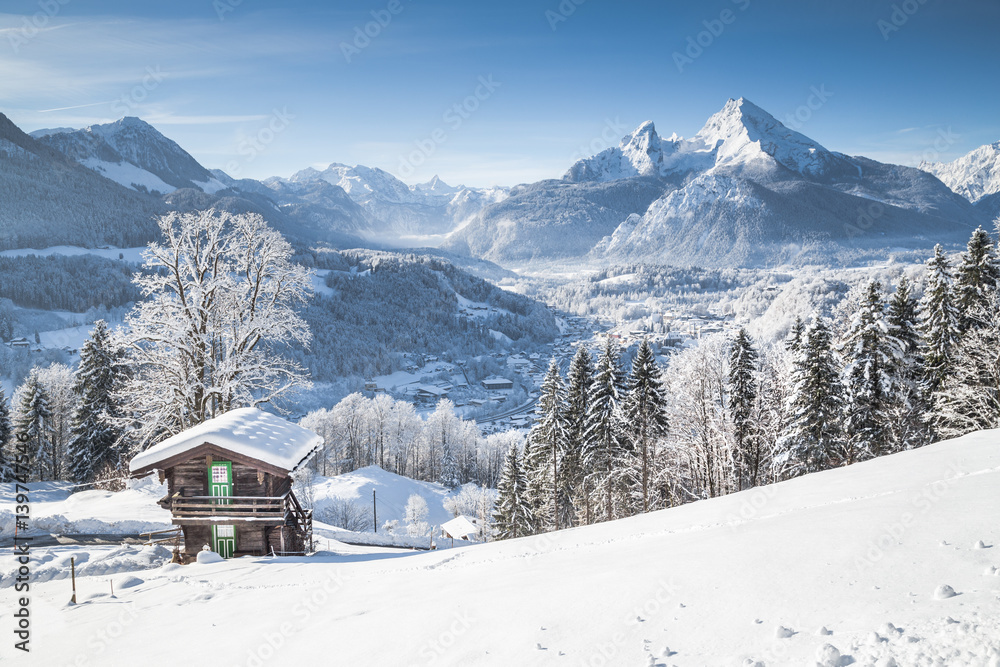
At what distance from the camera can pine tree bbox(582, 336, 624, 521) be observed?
95.2ft

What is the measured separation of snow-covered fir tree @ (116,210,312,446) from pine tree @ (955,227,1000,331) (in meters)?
33.0

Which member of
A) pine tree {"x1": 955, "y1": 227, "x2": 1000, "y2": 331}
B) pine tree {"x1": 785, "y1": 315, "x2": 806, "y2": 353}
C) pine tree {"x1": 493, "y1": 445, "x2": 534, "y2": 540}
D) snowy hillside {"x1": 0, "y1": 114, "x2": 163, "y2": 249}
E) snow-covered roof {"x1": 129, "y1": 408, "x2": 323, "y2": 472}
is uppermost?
snowy hillside {"x1": 0, "y1": 114, "x2": 163, "y2": 249}

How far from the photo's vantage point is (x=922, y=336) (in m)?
26.9

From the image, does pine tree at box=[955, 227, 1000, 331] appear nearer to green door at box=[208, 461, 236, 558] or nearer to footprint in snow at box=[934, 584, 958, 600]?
footprint in snow at box=[934, 584, 958, 600]

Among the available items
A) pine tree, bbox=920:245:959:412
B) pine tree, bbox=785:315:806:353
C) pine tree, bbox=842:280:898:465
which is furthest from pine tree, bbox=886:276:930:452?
pine tree, bbox=785:315:806:353

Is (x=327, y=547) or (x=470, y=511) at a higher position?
(x=327, y=547)

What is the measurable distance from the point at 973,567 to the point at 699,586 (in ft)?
10.9

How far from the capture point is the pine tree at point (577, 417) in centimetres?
3167

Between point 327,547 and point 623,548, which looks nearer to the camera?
point 623,548

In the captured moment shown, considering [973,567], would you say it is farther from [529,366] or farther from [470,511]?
Result: [529,366]

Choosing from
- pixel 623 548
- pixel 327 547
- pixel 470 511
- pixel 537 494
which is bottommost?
pixel 470 511

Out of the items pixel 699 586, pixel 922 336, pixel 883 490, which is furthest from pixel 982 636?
pixel 922 336

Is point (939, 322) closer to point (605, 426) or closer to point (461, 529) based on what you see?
point (605, 426)

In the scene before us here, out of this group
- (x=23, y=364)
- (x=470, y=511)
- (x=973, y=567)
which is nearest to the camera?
(x=973, y=567)
